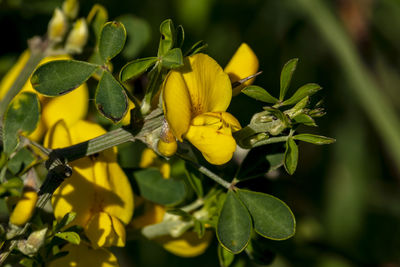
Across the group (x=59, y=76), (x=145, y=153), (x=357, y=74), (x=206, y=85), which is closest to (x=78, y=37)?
(x=145, y=153)

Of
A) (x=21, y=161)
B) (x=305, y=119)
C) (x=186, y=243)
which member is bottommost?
(x=186, y=243)

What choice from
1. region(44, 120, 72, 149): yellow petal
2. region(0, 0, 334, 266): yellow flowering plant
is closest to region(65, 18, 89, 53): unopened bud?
region(0, 0, 334, 266): yellow flowering plant

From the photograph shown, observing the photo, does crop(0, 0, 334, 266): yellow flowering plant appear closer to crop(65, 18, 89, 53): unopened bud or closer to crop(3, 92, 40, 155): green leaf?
crop(3, 92, 40, 155): green leaf

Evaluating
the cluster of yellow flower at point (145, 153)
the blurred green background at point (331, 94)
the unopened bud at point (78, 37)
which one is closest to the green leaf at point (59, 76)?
the cluster of yellow flower at point (145, 153)

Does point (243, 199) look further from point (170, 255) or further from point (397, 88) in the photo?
point (397, 88)

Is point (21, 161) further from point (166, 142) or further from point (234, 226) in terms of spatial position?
point (234, 226)

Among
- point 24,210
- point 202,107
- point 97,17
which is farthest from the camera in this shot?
point 97,17
